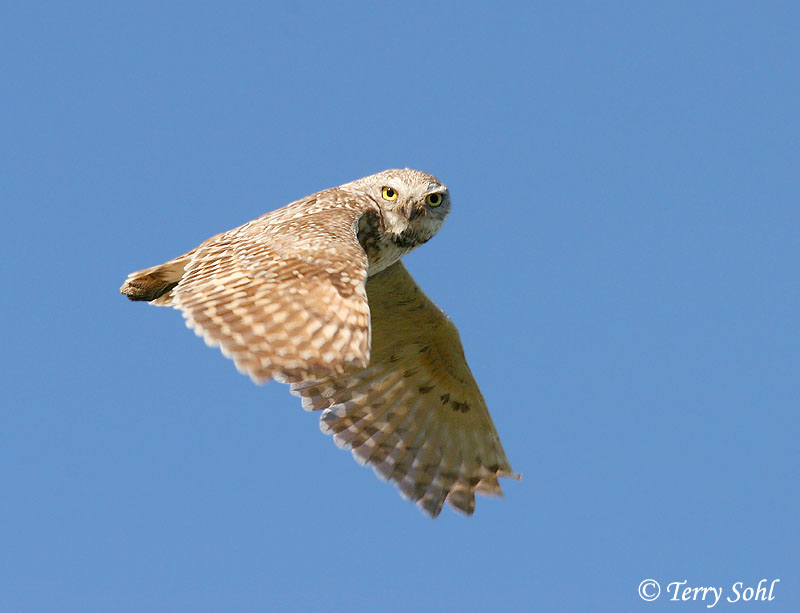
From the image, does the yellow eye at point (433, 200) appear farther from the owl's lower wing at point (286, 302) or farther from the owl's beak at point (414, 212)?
the owl's lower wing at point (286, 302)

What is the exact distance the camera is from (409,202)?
37.4ft

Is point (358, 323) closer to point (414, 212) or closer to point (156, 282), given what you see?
point (414, 212)

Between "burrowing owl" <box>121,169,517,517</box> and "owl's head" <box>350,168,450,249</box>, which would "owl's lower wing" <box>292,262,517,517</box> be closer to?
"burrowing owl" <box>121,169,517,517</box>

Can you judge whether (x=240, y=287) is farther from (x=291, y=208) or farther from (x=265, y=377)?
(x=291, y=208)

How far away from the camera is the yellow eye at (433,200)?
450 inches

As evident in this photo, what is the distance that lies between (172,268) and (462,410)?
3381 mm

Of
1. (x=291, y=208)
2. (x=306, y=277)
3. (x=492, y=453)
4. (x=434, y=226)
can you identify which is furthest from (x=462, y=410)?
(x=306, y=277)

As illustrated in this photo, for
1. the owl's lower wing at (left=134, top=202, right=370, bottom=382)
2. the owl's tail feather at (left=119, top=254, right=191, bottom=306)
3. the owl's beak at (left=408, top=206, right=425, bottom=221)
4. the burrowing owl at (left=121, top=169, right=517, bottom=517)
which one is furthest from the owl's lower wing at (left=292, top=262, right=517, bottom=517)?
the owl's lower wing at (left=134, top=202, right=370, bottom=382)

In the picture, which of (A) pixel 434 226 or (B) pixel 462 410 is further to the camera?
(B) pixel 462 410

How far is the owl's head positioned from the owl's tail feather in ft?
6.34

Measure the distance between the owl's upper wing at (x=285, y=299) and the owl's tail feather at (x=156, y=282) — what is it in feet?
2.53

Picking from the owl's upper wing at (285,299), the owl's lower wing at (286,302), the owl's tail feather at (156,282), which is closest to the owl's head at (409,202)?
the owl's upper wing at (285,299)

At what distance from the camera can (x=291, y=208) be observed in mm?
10867

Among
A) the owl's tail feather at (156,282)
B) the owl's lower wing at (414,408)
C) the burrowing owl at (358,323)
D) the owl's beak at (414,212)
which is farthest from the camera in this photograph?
the owl's lower wing at (414,408)
